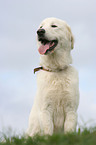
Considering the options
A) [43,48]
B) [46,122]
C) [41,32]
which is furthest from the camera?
[43,48]

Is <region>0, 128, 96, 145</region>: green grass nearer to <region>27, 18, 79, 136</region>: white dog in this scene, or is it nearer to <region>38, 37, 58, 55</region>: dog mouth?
<region>27, 18, 79, 136</region>: white dog

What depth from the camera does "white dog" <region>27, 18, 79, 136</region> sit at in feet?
16.4

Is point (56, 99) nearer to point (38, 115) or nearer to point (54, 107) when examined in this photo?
point (54, 107)

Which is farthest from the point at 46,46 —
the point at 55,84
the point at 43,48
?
the point at 55,84

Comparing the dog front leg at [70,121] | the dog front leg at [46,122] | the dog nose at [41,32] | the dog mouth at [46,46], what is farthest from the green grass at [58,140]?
the dog nose at [41,32]

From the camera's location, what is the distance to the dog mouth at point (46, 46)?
5.13 metres

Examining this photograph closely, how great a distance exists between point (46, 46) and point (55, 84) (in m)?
0.88

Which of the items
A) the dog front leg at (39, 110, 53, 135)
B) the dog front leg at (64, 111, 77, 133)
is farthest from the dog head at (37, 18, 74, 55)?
the dog front leg at (64, 111, 77, 133)

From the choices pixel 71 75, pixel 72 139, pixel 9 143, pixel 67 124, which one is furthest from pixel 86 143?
pixel 71 75

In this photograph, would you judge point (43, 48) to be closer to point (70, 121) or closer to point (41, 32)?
point (41, 32)

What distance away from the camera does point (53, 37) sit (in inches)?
201

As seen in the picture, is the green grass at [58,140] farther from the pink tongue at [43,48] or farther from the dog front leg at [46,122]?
the pink tongue at [43,48]

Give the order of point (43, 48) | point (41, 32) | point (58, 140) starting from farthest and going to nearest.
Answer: point (43, 48) → point (41, 32) → point (58, 140)

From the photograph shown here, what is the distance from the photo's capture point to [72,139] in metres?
3.10
